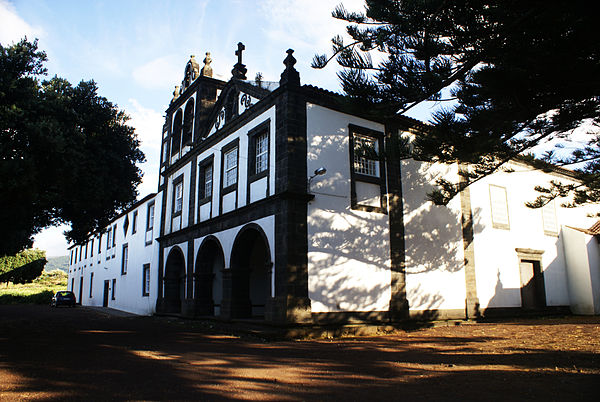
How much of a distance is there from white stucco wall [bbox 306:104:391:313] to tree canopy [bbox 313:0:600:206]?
519 cm

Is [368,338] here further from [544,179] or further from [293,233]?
Answer: [544,179]

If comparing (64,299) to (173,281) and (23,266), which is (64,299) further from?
(23,266)

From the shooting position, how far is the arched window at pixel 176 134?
2214cm

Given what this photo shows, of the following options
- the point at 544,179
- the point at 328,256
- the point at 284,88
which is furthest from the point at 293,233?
the point at 544,179

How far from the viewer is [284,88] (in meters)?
12.8

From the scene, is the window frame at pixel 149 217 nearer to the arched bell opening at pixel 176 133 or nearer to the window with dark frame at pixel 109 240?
the arched bell opening at pixel 176 133

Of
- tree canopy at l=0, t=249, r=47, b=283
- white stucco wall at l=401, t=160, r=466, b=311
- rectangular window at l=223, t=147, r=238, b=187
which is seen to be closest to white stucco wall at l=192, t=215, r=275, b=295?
rectangular window at l=223, t=147, r=238, b=187

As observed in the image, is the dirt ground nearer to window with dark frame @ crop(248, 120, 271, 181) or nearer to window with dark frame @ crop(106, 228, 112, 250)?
window with dark frame @ crop(248, 120, 271, 181)

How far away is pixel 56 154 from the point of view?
11.8m

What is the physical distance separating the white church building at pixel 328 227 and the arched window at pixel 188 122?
3.8 inches

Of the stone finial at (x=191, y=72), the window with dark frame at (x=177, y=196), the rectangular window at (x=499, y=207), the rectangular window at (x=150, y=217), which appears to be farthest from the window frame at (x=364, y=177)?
the rectangular window at (x=150, y=217)

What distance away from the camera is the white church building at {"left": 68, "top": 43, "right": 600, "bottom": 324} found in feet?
40.4

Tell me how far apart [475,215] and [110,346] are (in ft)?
43.4

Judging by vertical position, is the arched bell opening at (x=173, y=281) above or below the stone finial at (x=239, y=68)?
below
